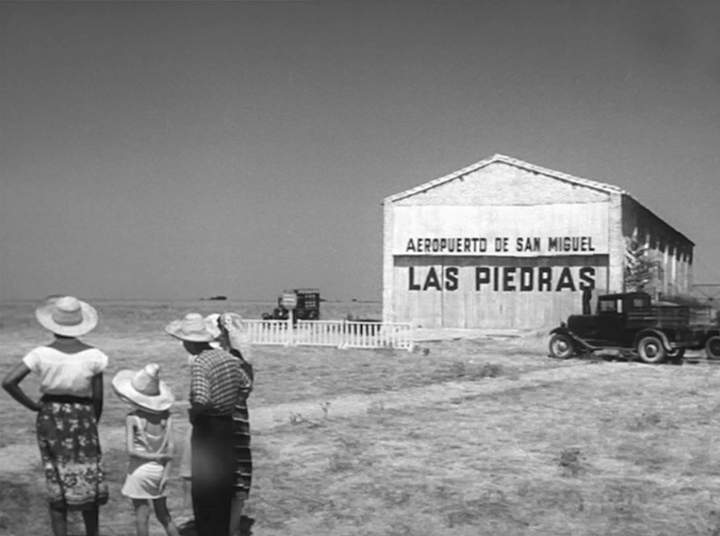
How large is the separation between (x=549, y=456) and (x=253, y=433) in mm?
4071

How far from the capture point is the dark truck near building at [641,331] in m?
22.0

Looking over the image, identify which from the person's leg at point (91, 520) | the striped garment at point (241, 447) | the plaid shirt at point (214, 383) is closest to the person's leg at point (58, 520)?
the person's leg at point (91, 520)

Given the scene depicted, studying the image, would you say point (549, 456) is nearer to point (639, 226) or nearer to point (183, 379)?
point (183, 379)

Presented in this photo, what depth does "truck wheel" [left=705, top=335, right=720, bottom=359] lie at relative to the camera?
22.4m

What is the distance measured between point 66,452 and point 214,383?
1097mm

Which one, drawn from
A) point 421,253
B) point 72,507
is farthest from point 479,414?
point 421,253

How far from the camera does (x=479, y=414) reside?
13.3 meters

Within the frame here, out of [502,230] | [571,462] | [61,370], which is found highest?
[502,230]

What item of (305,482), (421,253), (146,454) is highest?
(421,253)

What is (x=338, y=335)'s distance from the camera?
2819 centimetres

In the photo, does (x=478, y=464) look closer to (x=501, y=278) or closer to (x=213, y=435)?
(x=213, y=435)

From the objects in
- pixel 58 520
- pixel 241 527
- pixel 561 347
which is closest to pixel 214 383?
pixel 58 520

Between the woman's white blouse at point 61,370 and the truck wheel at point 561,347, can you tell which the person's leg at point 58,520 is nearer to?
the woman's white blouse at point 61,370

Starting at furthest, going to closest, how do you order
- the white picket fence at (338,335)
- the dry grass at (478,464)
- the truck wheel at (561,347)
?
1. the white picket fence at (338,335)
2. the truck wheel at (561,347)
3. the dry grass at (478,464)
